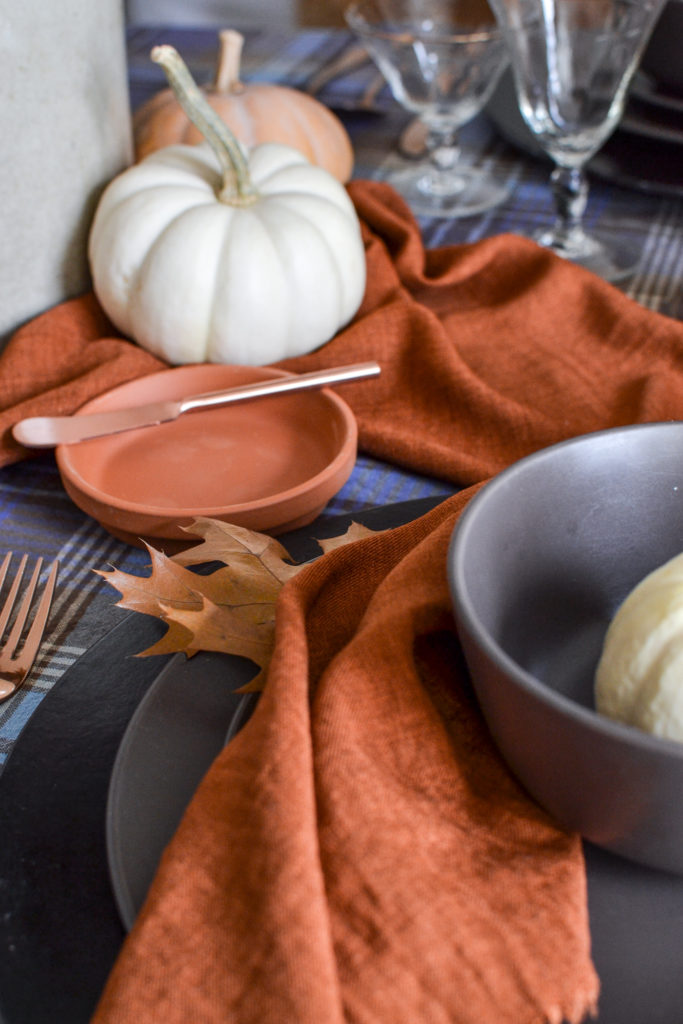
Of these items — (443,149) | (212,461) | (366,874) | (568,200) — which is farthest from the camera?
(443,149)

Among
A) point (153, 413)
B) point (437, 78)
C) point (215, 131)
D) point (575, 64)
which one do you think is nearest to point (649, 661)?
point (153, 413)

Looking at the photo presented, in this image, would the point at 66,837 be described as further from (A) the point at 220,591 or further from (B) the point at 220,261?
(B) the point at 220,261

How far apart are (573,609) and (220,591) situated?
0.48 ft

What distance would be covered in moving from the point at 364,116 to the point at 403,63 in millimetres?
222

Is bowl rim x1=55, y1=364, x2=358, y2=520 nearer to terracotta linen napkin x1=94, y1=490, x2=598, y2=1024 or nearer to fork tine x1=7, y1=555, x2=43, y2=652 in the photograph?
fork tine x1=7, y1=555, x2=43, y2=652

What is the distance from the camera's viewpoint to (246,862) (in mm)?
286

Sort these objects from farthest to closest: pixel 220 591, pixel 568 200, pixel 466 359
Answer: pixel 568 200 → pixel 466 359 → pixel 220 591

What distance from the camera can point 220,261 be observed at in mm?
648

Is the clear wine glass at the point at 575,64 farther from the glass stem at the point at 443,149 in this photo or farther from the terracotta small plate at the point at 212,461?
the terracotta small plate at the point at 212,461

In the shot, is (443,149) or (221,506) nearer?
(221,506)

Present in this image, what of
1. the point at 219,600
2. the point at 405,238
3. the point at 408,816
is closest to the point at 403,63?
the point at 405,238

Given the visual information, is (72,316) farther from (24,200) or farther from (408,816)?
(408,816)

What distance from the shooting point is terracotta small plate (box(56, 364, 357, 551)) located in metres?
0.50

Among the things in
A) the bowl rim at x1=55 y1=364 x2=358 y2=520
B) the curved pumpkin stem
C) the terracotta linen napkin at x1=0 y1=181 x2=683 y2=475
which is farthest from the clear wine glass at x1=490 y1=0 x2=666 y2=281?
the bowl rim at x1=55 y1=364 x2=358 y2=520
